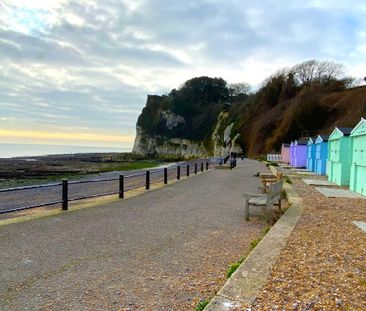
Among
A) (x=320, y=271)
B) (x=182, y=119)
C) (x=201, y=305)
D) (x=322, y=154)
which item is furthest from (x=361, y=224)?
(x=182, y=119)

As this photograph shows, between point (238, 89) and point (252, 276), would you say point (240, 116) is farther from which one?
point (252, 276)

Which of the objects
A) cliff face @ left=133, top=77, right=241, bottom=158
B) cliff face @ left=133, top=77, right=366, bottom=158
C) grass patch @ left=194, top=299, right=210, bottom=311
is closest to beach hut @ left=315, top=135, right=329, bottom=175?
grass patch @ left=194, top=299, right=210, bottom=311

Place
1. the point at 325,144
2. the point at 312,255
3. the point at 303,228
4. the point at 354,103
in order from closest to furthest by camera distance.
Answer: the point at 312,255, the point at 303,228, the point at 325,144, the point at 354,103

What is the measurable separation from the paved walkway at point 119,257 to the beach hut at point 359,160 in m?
6.73

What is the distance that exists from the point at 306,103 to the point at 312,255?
6700cm

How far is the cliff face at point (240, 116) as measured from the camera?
68.2m

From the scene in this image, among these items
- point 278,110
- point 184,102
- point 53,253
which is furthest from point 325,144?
point 184,102

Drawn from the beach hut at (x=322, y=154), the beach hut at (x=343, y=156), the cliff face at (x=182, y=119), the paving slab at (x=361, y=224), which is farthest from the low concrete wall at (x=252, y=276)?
the cliff face at (x=182, y=119)

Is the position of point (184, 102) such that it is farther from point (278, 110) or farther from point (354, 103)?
point (354, 103)

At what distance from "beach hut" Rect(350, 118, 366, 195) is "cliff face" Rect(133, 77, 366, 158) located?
134ft

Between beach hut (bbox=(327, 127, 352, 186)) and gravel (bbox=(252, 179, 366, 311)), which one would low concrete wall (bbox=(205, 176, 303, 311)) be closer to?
gravel (bbox=(252, 179, 366, 311))

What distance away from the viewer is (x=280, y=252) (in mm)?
5805

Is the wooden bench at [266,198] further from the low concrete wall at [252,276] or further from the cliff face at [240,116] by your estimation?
the cliff face at [240,116]

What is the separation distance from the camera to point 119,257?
589 centimetres
